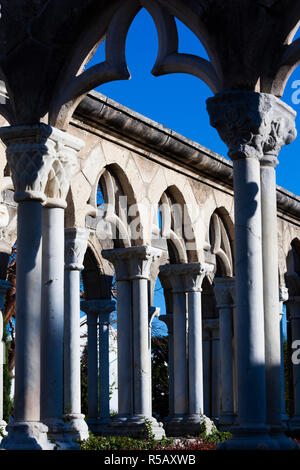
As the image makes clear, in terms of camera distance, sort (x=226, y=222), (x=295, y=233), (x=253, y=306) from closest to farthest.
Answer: (x=253, y=306)
(x=226, y=222)
(x=295, y=233)

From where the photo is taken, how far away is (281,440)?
26.3ft

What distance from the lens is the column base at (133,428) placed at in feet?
48.1

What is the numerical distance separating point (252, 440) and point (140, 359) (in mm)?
7113

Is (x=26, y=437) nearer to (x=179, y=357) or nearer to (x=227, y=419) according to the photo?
(x=179, y=357)

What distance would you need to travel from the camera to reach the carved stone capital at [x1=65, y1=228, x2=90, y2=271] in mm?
14070

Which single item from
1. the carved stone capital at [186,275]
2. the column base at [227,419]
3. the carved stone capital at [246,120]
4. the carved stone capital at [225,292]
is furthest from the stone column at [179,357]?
the carved stone capital at [246,120]

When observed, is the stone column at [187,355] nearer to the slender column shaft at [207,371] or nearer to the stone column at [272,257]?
the slender column shaft at [207,371]

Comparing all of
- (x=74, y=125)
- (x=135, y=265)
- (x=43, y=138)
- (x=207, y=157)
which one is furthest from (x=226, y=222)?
(x=43, y=138)

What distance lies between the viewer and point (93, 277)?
64.7ft

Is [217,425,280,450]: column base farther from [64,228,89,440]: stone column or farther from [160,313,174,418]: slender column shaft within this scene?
[160,313,174,418]: slender column shaft

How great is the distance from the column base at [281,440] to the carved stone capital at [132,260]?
7.33 metres
